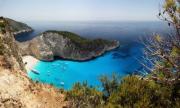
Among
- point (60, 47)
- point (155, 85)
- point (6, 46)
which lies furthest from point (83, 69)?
point (155, 85)

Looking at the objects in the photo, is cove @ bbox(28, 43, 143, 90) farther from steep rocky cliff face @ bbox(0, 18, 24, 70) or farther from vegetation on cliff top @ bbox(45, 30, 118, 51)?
steep rocky cliff face @ bbox(0, 18, 24, 70)

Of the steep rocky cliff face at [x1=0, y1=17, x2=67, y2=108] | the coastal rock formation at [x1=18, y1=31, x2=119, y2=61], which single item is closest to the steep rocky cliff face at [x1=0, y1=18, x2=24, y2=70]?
the steep rocky cliff face at [x1=0, y1=17, x2=67, y2=108]

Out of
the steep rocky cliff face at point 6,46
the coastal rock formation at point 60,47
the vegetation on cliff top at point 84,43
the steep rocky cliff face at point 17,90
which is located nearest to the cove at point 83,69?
the coastal rock formation at point 60,47

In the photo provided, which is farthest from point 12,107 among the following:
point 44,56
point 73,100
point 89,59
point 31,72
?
point 89,59

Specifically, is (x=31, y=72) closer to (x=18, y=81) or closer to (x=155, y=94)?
(x=18, y=81)

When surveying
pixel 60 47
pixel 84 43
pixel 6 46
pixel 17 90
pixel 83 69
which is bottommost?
pixel 83 69

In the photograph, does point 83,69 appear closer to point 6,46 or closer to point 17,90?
point 6,46
